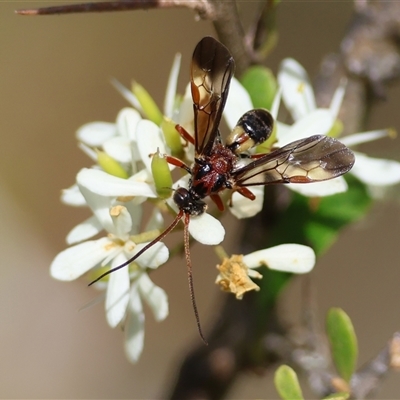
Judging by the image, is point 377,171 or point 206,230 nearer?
point 206,230

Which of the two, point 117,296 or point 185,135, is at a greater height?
point 185,135

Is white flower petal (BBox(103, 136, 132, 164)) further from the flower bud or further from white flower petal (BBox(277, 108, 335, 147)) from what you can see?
white flower petal (BBox(277, 108, 335, 147))

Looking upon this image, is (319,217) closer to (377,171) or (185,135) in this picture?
(377,171)

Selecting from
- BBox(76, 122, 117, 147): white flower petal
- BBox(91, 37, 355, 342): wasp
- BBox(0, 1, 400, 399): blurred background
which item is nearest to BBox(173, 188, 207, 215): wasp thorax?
BBox(91, 37, 355, 342): wasp

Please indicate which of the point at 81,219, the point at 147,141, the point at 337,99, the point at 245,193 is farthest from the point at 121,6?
the point at 81,219

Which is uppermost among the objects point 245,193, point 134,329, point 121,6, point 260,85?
point 121,6

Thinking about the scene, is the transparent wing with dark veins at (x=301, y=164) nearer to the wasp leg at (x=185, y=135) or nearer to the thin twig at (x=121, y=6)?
the wasp leg at (x=185, y=135)
